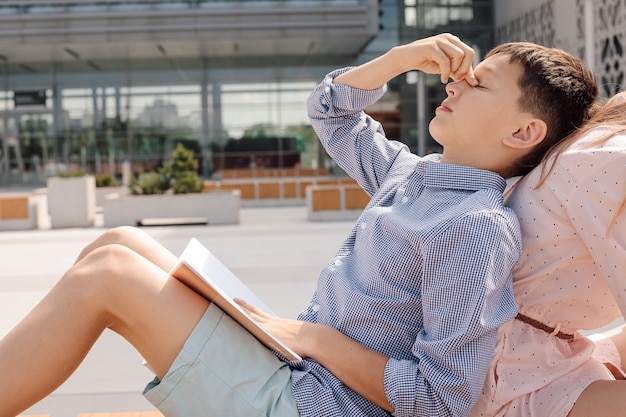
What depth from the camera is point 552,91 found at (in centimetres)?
230

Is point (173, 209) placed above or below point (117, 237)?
below

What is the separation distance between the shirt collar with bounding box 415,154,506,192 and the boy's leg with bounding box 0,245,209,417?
2.45 ft

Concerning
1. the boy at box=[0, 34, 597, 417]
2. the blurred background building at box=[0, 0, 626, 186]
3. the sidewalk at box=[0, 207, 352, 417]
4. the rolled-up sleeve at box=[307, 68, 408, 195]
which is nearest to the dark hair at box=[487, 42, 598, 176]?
the boy at box=[0, 34, 597, 417]

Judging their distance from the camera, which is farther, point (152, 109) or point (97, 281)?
point (152, 109)

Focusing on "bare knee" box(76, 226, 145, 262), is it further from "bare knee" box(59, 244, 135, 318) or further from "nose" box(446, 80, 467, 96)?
"nose" box(446, 80, 467, 96)

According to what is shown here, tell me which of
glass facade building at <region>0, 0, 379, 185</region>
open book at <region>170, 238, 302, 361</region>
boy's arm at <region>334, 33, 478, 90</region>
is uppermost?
glass facade building at <region>0, 0, 379, 185</region>

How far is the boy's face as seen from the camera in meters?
2.30

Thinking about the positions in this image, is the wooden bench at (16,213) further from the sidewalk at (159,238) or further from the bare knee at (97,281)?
the bare knee at (97,281)

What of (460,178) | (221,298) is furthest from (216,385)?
(460,178)

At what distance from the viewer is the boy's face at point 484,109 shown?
2.30 meters

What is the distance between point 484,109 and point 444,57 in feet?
0.65

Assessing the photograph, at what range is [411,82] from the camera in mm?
31453

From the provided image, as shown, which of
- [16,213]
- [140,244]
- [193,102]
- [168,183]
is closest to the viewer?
[140,244]

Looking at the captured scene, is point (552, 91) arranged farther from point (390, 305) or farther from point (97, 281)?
point (97, 281)
